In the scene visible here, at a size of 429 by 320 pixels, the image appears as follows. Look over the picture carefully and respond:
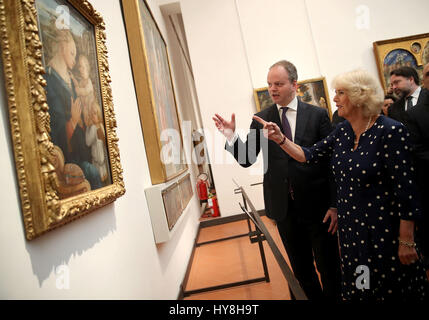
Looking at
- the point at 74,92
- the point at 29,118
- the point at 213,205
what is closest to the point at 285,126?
the point at 74,92

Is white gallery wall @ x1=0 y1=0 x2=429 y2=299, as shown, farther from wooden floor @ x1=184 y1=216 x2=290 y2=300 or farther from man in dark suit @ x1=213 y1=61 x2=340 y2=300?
man in dark suit @ x1=213 y1=61 x2=340 y2=300

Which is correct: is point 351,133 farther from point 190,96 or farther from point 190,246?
point 190,96

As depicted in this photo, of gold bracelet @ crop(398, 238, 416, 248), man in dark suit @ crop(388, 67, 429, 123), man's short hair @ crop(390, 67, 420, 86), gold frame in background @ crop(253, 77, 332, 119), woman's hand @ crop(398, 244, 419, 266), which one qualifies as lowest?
woman's hand @ crop(398, 244, 419, 266)

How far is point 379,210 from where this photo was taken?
1966 millimetres

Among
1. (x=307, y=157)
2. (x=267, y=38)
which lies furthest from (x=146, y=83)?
(x=267, y=38)

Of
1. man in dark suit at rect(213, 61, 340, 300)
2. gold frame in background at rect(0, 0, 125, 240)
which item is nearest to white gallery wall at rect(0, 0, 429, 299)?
gold frame in background at rect(0, 0, 125, 240)

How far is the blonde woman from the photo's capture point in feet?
6.12

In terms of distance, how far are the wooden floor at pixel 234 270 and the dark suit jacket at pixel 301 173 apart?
1.40 meters

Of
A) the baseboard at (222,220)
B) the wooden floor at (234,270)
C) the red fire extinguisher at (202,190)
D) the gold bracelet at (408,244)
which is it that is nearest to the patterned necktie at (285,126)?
the gold bracelet at (408,244)

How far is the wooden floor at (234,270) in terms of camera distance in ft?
12.1

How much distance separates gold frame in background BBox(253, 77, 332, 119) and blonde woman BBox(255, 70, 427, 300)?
5186 mm

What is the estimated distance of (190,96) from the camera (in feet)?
34.9

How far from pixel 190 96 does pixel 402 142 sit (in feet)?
30.5

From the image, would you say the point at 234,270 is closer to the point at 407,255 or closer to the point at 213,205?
the point at 407,255
